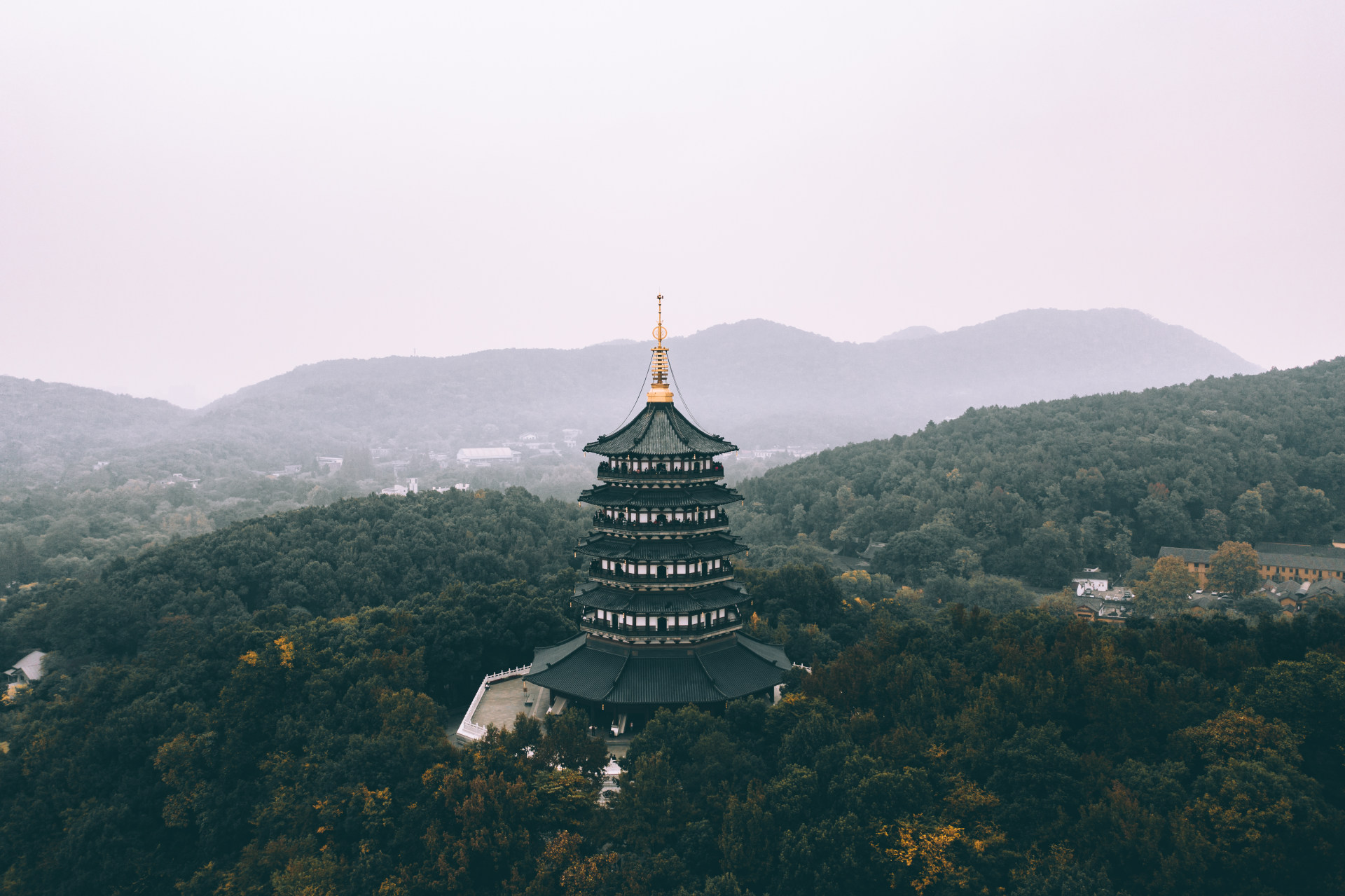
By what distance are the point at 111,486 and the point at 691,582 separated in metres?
154

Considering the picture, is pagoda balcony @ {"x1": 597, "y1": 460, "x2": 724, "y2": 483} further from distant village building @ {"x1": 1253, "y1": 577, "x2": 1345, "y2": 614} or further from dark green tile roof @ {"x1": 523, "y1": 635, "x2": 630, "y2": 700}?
distant village building @ {"x1": 1253, "y1": 577, "x2": 1345, "y2": 614}

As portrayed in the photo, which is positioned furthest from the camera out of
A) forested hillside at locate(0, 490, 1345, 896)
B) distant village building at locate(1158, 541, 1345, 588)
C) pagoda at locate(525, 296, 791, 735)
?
distant village building at locate(1158, 541, 1345, 588)

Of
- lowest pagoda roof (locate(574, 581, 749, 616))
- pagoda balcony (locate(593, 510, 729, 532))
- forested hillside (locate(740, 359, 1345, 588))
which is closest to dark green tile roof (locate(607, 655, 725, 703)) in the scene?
lowest pagoda roof (locate(574, 581, 749, 616))

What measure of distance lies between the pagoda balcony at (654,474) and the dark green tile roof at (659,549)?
2495 mm

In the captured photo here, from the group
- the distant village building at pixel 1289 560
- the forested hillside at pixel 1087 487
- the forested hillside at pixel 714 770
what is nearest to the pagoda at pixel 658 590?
the forested hillside at pixel 714 770

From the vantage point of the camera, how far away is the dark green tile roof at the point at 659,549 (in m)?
34.1

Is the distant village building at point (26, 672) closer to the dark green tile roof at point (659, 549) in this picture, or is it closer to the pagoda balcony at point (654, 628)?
the pagoda balcony at point (654, 628)

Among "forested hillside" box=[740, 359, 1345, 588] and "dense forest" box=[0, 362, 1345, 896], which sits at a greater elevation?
"forested hillside" box=[740, 359, 1345, 588]

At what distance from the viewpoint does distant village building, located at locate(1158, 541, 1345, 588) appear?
70.7 m

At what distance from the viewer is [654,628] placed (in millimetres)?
34000

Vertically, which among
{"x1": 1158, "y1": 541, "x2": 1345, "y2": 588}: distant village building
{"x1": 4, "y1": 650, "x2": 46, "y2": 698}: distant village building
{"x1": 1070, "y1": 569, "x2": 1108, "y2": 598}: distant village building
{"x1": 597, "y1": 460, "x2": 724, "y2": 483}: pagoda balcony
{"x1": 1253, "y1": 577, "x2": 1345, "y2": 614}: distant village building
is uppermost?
{"x1": 597, "y1": 460, "x2": 724, "y2": 483}: pagoda balcony

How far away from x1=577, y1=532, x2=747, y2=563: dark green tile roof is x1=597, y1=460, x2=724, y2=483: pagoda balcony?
8.19ft

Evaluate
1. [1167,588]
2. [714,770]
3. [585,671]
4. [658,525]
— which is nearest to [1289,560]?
[1167,588]

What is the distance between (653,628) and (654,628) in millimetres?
29
